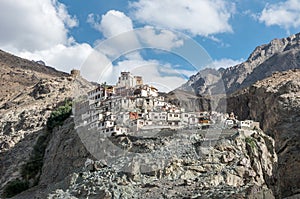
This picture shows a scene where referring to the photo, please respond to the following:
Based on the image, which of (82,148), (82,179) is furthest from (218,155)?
(82,148)

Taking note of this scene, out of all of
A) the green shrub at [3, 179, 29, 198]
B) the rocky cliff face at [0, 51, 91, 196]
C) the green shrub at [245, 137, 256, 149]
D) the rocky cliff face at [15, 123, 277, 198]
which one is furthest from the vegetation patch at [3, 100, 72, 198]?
the green shrub at [245, 137, 256, 149]

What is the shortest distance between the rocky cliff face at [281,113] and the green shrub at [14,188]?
33.2 m

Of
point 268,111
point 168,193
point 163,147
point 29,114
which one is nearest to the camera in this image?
point 168,193

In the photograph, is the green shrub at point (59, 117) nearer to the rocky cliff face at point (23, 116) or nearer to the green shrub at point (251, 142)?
the rocky cliff face at point (23, 116)

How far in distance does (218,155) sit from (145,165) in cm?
756

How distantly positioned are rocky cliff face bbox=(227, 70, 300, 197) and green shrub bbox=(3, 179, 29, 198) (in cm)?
3315

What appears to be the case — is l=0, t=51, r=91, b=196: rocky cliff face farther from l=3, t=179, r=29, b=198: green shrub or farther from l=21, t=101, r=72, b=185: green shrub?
l=3, t=179, r=29, b=198: green shrub

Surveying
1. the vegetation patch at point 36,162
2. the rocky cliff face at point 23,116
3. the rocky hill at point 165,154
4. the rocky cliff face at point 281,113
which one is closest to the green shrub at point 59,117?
A: the vegetation patch at point 36,162

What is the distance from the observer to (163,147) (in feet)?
156

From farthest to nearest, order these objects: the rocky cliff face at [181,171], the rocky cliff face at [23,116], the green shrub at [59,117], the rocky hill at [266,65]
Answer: the rocky hill at [266,65]
the green shrub at [59,117]
the rocky cliff face at [23,116]
the rocky cliff face at [181,171]

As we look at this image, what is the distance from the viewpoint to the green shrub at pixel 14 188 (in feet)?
198

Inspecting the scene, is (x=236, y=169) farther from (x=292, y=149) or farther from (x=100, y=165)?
(x=292, y=149)

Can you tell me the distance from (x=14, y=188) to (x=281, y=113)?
42817 millimetres

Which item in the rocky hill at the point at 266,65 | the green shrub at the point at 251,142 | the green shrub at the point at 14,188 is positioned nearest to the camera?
the green shrub at the point at 251,142
